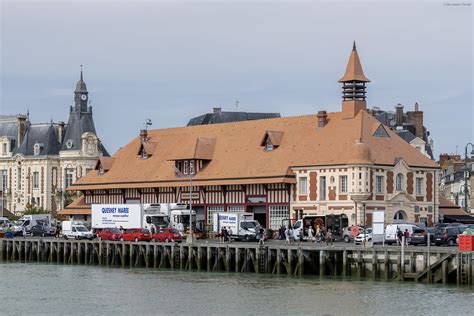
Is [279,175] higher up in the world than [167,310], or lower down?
higher up

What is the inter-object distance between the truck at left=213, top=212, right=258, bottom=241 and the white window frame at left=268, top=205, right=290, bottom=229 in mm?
4972

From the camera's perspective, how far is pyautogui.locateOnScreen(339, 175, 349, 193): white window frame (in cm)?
7656

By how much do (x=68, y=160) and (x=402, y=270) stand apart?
7038cm

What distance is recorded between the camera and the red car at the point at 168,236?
72000mm

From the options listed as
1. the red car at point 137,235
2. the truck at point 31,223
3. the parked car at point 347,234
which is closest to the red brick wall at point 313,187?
the parked car at point 347,234

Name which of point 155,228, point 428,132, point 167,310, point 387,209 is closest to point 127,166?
point 155,228

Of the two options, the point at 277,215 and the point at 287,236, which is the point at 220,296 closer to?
the point at 287,236

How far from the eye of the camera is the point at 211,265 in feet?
211

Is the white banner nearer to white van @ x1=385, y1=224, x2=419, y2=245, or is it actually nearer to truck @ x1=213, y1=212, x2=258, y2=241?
truck @ x1=213, y1=212, x2=258, y2=241

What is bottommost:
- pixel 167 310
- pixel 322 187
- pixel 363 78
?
pixel 167 310

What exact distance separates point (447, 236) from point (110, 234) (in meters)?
22.9

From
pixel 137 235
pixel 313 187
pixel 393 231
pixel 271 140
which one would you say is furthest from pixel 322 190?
pixel 137 235

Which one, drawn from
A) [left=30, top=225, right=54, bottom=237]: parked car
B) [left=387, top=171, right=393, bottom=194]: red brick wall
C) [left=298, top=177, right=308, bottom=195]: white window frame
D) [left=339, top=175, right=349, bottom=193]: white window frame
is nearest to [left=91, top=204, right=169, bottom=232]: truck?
[left=30, top=225, right=54, bottom=237]: parked car

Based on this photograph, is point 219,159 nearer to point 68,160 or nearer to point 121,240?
point 121,240
